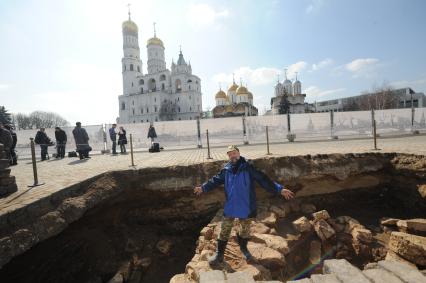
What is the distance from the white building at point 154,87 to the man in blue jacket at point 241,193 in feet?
194

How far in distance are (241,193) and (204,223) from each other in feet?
11.8

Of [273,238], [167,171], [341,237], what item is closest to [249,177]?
[273,238]

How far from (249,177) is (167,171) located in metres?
3.15

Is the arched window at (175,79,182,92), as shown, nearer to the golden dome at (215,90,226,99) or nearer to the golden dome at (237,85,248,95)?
the golden dome at (215,90,226,99)

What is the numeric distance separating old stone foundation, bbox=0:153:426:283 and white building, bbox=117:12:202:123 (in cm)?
5634

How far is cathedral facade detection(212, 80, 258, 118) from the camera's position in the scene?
55.0m

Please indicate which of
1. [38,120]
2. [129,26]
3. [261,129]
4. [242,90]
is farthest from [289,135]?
[38,120]

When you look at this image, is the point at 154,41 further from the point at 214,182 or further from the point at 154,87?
the point at 214,182

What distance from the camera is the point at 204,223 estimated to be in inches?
256

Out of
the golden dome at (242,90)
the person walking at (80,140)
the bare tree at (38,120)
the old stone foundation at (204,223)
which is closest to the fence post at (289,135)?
the old stone foundation at (204,223)

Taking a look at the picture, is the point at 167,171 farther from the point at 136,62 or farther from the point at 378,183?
the point at 136,62

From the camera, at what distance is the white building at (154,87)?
60.6 meters

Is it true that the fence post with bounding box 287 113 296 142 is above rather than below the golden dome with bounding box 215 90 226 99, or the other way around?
below

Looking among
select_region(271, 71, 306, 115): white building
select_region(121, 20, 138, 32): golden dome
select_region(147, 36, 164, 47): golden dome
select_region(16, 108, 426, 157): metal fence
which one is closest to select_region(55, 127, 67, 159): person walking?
select_region(16, 108, 426, 157): metal fence
